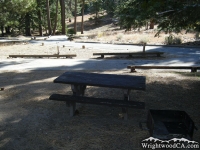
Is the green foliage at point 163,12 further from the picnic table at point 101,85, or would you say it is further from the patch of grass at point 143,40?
the patch of grass at point 143,40

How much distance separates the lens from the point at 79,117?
17.6 ft

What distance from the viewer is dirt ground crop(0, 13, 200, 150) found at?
13.9 ft

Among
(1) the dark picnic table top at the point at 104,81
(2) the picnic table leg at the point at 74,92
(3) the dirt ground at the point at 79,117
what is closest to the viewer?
(3) the dirt ground at the point at 79,117

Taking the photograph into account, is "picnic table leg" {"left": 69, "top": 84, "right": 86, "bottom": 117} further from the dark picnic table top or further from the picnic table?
the dark picnic table top

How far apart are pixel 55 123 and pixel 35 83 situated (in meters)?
3.96

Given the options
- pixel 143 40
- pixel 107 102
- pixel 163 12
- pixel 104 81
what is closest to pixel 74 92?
pixel 104 81

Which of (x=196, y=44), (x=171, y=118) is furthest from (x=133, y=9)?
(x=196, y=44)

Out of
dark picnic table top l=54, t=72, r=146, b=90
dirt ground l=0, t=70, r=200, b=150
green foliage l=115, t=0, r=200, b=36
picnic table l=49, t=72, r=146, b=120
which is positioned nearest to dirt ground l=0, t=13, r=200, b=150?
dirt ground l=0, t=70, r=200, b=150

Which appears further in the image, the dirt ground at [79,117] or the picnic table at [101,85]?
the picnic table at [101,85]

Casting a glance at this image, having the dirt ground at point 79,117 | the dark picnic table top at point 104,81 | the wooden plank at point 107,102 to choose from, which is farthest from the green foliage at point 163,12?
the dirt ground at point 79,117

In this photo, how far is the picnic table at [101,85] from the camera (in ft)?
15.9

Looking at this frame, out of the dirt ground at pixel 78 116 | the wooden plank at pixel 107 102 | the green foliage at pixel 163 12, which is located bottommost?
the dirt ground at pixel 78 116

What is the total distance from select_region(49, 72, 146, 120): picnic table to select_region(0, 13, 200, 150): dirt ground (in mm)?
492

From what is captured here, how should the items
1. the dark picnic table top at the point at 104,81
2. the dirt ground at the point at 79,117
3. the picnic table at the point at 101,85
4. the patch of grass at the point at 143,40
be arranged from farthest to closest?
1. the patch of grass at the point at 143,40
2. the dark picnic table top at the point at 104,81
3. the picnic table at the point at 101,85
4. the dirt ground at the point at 79,117
